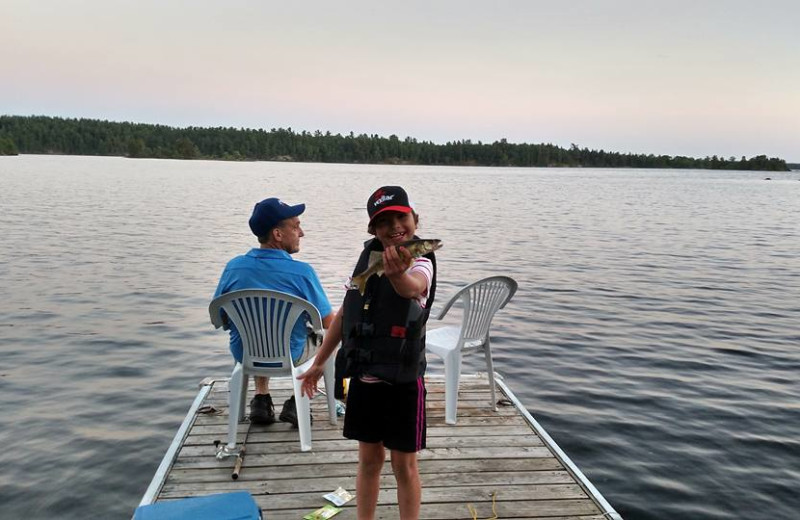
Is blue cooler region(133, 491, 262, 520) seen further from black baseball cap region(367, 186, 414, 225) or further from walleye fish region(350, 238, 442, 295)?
black baseball cap region(367, 186, 414, 225)

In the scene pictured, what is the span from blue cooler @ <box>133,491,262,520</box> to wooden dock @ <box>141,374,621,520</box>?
0.43 m

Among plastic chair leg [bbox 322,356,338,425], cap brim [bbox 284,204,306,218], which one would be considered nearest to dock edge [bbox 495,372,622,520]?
plastic chair leg [bbox 322,356,338,425]

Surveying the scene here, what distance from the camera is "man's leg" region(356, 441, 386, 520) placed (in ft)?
8.89

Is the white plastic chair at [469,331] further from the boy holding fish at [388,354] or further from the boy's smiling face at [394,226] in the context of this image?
the boy's smiling face at [394,226]

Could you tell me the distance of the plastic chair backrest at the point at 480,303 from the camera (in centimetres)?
470

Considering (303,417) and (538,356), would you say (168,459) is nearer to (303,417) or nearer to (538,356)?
(303,417)

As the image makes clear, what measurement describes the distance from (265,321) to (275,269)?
375 millimetres

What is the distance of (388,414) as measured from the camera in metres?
2.62

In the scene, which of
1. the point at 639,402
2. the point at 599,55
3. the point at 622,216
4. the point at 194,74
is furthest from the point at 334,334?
the point at 194,74

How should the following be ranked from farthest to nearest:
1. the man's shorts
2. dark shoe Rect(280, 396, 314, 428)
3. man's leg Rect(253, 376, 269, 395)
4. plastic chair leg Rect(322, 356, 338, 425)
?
1. man's leg Rect(253, 376, 269, 395)
2. dark shoe Rect(280, 396, 314, 428)
3. plastic chair leg Rect(322, 356, 338, 425)
4. the man's shorts

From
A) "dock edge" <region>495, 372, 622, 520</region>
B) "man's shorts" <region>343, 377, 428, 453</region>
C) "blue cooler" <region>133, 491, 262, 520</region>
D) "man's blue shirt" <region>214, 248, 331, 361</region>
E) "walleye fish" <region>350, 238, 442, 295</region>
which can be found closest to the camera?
"walleye fish" <region>350, 238, 442, 295</region>

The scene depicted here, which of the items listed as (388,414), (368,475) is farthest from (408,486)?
(388,414)

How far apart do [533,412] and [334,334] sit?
440cm

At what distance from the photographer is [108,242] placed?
18.2 metres
